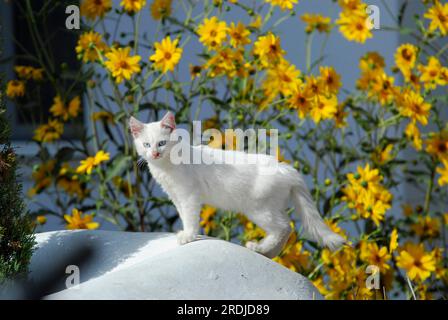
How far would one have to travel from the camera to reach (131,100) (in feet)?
8.70

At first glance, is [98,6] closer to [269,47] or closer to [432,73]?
[269,47]

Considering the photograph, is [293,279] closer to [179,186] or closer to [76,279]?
[179,186]

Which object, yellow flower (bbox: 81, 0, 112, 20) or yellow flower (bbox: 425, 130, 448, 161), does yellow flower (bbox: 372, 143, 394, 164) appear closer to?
yellow flower (bbox: 425, 130, 448, 161)

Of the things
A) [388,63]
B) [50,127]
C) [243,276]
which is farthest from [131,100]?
[388,63]

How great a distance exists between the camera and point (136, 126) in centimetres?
193

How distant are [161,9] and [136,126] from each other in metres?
0.83

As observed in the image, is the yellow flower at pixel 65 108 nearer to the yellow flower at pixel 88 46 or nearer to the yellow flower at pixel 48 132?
the yellow flower at pixel 48 132

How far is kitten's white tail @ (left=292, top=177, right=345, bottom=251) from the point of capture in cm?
205

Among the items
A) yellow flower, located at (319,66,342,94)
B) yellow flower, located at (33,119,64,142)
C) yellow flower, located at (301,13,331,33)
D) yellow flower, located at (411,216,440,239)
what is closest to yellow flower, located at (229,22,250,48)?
yellow flower, located at (319,66,342,94)

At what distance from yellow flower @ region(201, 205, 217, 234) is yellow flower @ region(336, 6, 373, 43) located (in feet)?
2.36

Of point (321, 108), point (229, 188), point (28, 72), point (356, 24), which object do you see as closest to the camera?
point (229, 188)

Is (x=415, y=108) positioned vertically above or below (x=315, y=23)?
below

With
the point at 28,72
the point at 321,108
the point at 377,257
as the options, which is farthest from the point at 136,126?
the point at 28,72

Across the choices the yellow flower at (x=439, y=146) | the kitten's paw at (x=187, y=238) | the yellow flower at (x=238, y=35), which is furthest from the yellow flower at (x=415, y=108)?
the kitten's paw at (x=187, y=238)
